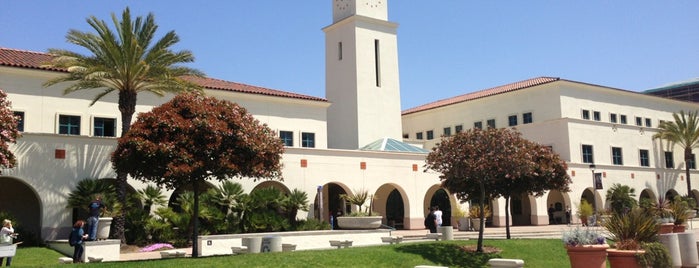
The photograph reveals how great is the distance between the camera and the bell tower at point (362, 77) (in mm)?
42594

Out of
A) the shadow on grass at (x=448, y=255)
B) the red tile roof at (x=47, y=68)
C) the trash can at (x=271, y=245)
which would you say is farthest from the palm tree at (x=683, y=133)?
the trash can at (x=271, y=245)

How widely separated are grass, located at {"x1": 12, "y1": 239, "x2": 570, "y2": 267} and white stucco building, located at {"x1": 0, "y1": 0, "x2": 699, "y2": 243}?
5.29 m

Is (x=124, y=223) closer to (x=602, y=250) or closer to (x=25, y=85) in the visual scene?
(x=25, y=85)

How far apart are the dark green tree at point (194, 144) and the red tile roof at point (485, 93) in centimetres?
3453

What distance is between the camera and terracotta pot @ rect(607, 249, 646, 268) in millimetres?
13438

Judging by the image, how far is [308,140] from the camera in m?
38.4

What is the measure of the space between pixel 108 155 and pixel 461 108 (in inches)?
1343

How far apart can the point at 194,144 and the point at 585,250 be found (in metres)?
10.5

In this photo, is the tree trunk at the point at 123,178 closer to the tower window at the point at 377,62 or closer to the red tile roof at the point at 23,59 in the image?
the red tile roof at the point at 23,59

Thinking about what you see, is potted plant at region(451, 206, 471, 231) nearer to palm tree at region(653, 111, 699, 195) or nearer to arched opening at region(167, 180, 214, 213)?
arched opening at region(167, 180, 214, 213)

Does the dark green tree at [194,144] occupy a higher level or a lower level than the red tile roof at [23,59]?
lower

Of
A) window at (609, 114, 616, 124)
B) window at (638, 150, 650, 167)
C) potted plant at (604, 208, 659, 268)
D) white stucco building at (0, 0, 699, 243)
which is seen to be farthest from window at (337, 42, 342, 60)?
potted plant at (604, 208, 659, 268)

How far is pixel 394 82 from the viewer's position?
44.3 meters

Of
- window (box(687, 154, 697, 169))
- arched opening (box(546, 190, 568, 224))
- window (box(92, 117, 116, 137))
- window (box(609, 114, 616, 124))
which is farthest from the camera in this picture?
window (box(687, 154, 697, 169))
